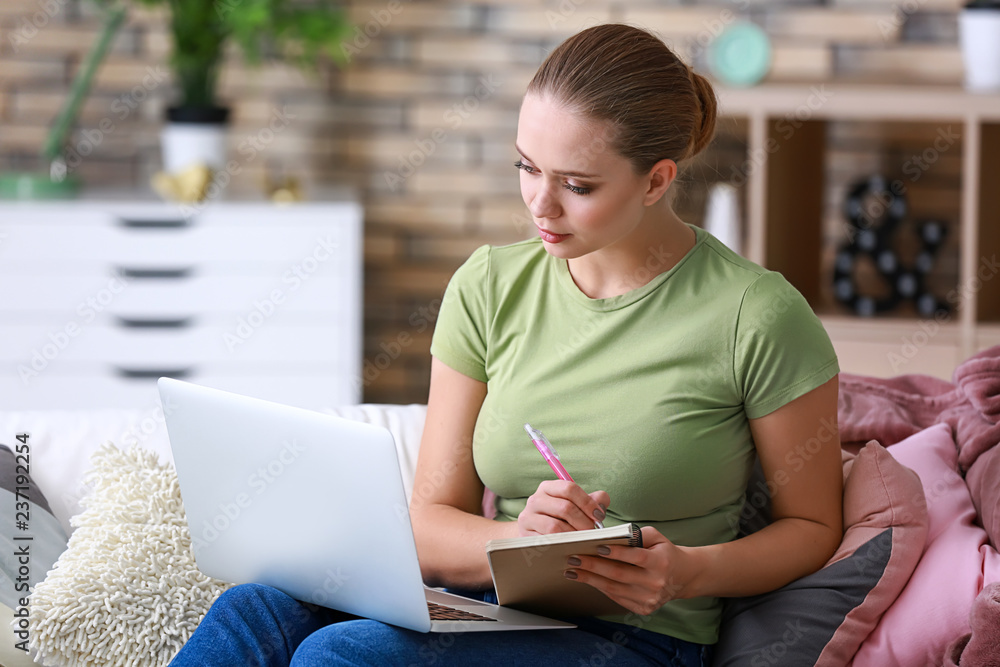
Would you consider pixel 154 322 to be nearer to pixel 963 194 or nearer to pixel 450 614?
pixel 450 614

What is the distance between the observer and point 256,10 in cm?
291

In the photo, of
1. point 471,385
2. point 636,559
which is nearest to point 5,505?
point 471,385

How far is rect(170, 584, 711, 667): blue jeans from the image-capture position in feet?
3.61

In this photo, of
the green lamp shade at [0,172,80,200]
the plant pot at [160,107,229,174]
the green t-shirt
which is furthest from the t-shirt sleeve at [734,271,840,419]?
the green lamp shade at [0,172,80,200]

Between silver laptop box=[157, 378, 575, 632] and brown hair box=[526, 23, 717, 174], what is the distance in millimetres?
460

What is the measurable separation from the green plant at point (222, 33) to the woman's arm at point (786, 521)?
2.19 metres

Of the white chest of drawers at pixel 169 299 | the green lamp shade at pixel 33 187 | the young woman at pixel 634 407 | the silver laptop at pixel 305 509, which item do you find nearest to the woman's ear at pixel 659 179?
the young woman at pixel 634 407

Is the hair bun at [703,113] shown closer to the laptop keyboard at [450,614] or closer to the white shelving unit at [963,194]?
the laptop keyboard at [450,614]

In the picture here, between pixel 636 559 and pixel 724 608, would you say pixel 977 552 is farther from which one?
pixel 636 559

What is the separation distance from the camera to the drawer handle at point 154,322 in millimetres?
3002

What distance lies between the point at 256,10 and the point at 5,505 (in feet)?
6.10

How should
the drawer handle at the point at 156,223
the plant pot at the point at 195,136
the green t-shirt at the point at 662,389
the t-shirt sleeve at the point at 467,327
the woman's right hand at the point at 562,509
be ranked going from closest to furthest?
the woman's right hand at the point at 562,509, the green t-shirt at the point at 662,389, the t-shirt sleeve at the point at 467,327, the drawer handle at the point at 156,223, the plant pot at the point at 195,136

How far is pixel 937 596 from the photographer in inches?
48.8

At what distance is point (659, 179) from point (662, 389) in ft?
0.81
